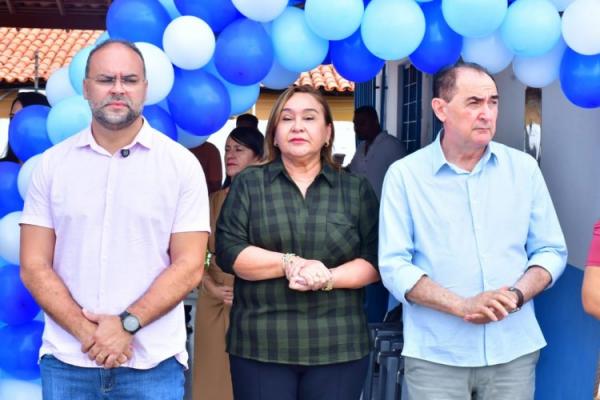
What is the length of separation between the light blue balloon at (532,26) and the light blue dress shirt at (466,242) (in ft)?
1.51

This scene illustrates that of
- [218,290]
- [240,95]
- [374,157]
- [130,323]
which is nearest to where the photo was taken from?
[130,323]

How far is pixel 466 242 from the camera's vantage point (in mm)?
2877

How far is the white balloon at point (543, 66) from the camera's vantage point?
10.6 ft

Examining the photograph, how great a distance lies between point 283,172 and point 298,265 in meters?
0.40

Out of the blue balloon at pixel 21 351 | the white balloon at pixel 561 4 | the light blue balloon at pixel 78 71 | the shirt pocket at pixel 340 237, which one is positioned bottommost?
the blue balloon at pixel 21 351

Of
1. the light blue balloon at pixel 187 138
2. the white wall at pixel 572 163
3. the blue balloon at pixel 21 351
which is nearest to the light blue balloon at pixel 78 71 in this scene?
the light blue balloon at pixel 187 138

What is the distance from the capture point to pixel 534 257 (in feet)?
9.64

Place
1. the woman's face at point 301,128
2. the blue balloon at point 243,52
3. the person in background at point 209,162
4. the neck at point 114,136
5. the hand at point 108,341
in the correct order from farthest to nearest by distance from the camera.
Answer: the person in background at point 209,162
the blue balloon at point 243,52
the woman's face at point 301,128
the neck at point 114,136
the hand at point 108,341

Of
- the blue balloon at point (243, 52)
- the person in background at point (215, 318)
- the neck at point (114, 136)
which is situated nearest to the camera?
the neck at point (114, 136)

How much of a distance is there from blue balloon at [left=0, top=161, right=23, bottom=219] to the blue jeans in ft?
Answer: 2.89

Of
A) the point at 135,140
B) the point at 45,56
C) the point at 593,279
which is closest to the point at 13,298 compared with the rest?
the point at 135,140

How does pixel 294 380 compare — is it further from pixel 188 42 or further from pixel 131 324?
pixel 188 42

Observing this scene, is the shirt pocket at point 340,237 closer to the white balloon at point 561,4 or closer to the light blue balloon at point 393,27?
the light blue balloon at point 393,27

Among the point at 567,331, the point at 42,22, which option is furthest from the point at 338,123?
the point at 567,331
